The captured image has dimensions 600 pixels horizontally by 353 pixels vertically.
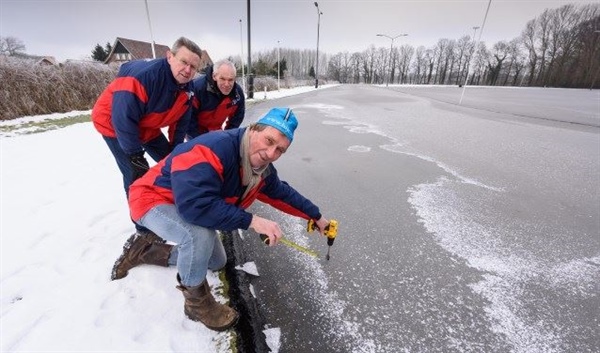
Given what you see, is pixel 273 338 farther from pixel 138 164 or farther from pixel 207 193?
pixel 138 164

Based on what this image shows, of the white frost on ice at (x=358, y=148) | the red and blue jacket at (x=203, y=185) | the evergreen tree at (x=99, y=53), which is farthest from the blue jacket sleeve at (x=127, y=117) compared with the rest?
the evergreen tree at (x=99, y=53)

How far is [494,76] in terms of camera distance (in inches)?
3054

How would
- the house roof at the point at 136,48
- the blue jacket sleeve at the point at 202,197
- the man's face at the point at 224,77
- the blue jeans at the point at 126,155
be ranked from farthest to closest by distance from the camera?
the house roof at the point at 136,48 → the man's face at the point at 224,77 → the blue jeans at the point at 126,155 → the blue jacket sleeve at the point at 202,197

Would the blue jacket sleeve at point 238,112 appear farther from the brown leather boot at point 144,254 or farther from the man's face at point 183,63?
the brown leather boot at point 144,254

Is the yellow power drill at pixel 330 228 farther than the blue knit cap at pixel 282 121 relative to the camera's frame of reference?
Yes

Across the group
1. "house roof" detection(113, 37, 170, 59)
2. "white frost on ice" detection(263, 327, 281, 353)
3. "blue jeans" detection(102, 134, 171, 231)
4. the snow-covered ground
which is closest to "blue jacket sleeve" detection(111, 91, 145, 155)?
"blue jeans" detection(102, 134, 171, 231)

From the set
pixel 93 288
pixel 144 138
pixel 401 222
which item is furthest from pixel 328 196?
pixel 93 288

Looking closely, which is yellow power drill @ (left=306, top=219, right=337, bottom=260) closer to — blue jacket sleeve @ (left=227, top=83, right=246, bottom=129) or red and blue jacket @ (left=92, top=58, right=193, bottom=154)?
red and blue jacket @ (left=92, top=58, right=193, bottom=154)

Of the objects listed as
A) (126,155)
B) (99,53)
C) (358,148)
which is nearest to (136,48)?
(99,53)

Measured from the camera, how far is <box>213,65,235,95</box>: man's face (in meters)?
3.23

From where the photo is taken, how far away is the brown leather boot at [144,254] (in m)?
2.34

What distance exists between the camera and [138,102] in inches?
94.0

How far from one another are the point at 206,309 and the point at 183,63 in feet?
5.91

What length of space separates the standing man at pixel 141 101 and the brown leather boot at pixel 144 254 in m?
0.05
